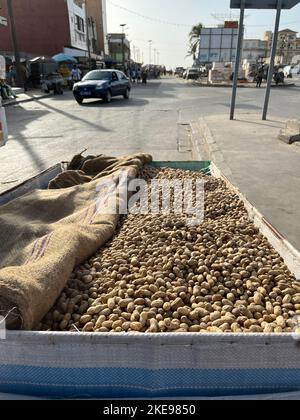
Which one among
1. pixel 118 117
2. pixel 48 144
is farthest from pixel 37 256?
pixel 118 117

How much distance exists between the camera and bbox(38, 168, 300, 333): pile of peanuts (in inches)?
80.2

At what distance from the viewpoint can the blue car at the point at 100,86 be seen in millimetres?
16328

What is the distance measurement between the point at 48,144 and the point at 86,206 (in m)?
5.25

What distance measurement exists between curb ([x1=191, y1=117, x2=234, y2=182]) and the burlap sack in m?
1.59

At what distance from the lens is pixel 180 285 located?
2414 mm

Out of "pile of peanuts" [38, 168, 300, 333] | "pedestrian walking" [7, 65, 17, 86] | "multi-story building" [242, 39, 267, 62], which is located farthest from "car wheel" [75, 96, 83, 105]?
"multi-story building" [242, 39, 267, 62]

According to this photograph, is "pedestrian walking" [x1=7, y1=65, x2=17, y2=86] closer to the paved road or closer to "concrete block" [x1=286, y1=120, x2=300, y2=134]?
the paved road

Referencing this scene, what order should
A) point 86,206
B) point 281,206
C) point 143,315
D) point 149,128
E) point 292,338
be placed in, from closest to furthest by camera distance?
point 292,338, point 143,315, point 86,206, point 281,206, point 149,128

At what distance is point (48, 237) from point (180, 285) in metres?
1.10

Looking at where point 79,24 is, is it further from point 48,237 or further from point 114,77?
point 48,237

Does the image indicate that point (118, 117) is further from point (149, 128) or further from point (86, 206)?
point (86, 206)

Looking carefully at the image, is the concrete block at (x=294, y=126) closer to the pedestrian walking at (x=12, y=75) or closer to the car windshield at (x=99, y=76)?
the car windshield at (x=99, y=76)

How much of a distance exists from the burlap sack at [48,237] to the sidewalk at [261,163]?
1.68 metres
